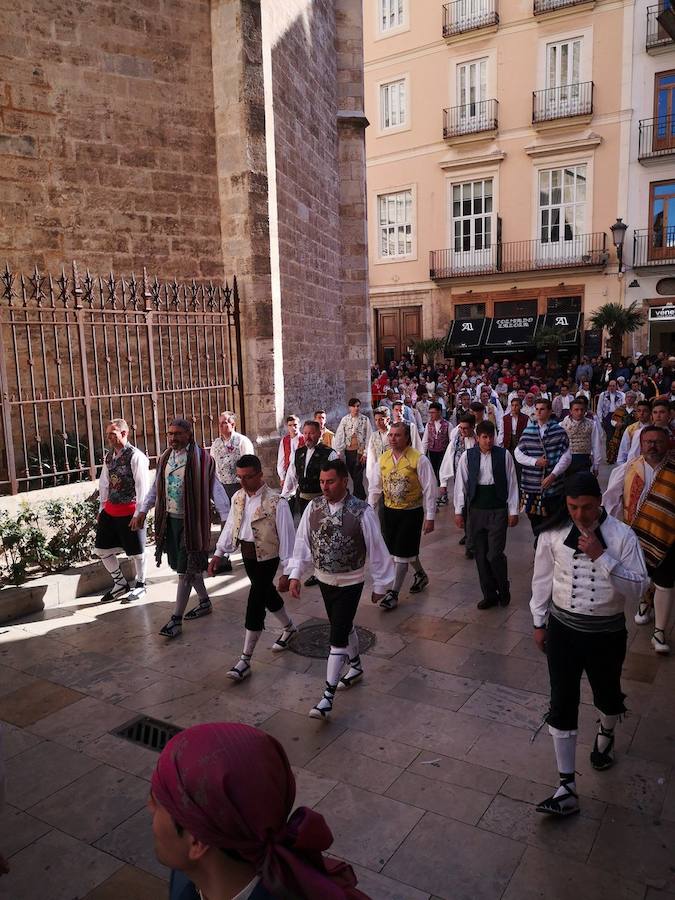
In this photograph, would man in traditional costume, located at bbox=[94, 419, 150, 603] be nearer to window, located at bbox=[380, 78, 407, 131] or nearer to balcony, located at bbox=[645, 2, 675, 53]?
balcony, located at bbox=[645, 2, 675, 53]

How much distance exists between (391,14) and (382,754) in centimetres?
3281

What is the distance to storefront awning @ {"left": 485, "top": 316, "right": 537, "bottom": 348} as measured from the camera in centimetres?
2709

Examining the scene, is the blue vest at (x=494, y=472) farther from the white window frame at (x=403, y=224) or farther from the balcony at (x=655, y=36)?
the balcony at (x=655, y=36)

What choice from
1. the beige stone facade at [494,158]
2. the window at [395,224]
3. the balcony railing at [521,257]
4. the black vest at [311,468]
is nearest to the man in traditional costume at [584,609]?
the black vest at [311,468]

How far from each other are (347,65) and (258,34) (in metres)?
5.47

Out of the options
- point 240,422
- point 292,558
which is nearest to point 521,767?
point 292,558

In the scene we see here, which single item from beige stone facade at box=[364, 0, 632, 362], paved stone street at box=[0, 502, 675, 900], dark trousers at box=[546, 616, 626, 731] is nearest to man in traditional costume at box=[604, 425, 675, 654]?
paved stone street at box=[0, 502, 675, 900]

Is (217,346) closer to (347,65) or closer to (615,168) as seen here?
(347,65)

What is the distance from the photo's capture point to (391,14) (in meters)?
29.5

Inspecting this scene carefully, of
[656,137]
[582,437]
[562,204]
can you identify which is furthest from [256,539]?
[656,137]

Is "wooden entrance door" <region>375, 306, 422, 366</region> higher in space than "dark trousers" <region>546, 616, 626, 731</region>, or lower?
higher

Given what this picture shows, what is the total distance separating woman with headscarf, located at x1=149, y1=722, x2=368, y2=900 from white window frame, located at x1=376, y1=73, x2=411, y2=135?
104ft

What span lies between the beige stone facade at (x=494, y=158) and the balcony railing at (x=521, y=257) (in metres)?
0.06

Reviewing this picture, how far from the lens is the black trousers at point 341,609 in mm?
4738
